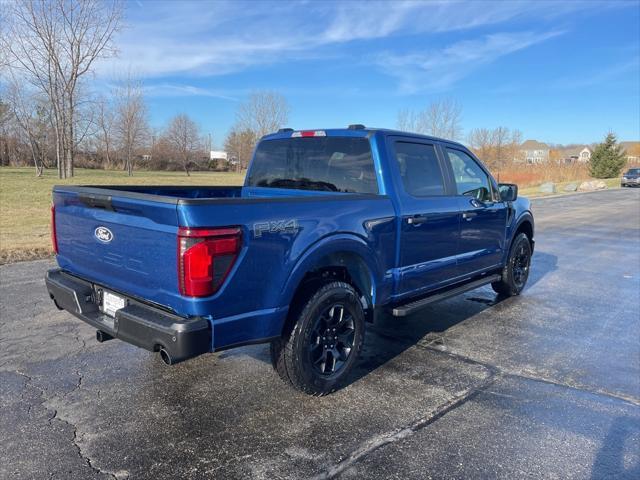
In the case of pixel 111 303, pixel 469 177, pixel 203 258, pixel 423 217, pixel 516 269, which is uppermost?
pixel 469 177

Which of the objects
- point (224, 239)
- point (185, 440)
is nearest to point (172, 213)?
point (224, 239)

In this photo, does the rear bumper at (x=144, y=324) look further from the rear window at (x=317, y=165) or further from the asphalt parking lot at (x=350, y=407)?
the rear window at (x=317, y=165)

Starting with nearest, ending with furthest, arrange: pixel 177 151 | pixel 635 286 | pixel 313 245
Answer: pixel 313 245, pixel 635 286, pixel 177 151

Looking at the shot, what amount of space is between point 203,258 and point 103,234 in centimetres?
99

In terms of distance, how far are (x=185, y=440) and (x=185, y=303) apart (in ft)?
2.91

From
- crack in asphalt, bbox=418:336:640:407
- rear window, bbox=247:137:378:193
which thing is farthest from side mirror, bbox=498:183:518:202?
rear window, bbox=247:137:378:193

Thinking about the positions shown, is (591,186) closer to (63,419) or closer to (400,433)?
(400,433)

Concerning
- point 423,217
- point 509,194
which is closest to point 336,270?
point 423,217

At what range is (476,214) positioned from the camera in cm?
509

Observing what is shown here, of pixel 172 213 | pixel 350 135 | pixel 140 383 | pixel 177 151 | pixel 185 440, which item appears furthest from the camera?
pixel 177 151

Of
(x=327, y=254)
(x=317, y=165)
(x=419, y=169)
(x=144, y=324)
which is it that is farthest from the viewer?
(x=419, y=169)

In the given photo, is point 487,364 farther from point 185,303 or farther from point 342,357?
point 185,303

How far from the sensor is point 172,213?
8.70 feet

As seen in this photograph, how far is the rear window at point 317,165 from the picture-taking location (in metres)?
4.07
